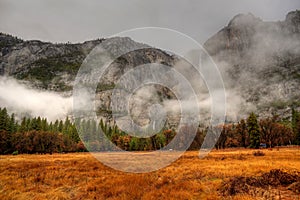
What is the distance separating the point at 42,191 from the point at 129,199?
7.20m

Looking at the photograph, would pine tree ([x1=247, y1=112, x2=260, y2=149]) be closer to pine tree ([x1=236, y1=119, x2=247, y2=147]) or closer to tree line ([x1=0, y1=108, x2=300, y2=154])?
tree line ([x1=0, y1=108, x2=300, y2=154])

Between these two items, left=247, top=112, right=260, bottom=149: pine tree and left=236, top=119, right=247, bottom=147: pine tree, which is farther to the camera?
left=236, top=119, right=247, bottom=147: pine tree

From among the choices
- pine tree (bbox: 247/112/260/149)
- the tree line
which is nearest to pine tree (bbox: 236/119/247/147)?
the tree line

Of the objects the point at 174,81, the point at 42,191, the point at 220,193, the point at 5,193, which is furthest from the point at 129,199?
the point at 174,81

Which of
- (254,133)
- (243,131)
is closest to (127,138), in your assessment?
(243,131)

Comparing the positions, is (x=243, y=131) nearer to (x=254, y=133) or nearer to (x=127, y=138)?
(x=254, y=133)

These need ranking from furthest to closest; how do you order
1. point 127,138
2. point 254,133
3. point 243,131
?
point 127,138 < point 243,131 < point 254,133

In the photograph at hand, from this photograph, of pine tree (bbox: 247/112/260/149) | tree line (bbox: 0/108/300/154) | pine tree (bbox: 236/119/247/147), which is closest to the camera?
pine tree (bbox: 247/112/260/149)

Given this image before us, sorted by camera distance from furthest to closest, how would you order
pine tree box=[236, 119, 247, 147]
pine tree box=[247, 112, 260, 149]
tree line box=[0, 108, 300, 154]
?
pine tree box=[236, 119, 247, 147]
tree line box=[0, 108, 300, 154]
pine tree box=[247, 112, 260, 149]

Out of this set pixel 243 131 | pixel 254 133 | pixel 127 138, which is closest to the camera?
pixel 254 133

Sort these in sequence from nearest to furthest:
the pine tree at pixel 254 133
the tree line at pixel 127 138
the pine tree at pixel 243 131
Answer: the pine tree at pixel 254 133, the tree line at pixel 127 138, the pine tree at pixel 243 131

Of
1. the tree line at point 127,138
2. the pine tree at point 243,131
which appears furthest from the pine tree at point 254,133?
the pine tree at point 243,131

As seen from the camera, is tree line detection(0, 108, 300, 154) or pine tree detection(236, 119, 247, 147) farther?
pine tree detection(236, 119, 247, 147)

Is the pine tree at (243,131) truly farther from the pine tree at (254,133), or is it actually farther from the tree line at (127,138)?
the pine tree at (254,133)
